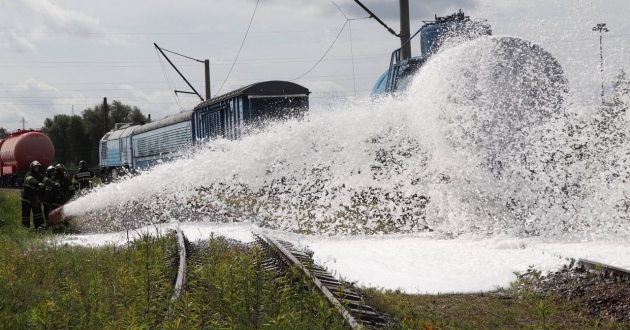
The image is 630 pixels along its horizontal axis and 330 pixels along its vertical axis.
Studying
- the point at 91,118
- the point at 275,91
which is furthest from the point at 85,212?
the point at 91,118

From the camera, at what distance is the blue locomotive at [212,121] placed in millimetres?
20312

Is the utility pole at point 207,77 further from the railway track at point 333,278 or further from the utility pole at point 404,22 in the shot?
the railway track at point 333,278

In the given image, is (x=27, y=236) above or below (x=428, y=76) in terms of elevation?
below

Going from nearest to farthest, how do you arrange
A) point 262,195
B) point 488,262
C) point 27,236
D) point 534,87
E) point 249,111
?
point 488,262 < point 534,87 < point 27,236 < point 262,195 < point 249,111

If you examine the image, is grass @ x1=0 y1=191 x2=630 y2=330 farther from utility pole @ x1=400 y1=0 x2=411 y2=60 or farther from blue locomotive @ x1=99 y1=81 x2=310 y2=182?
blue locomotive @ x1=99 y1=81 x2=310 y2=182

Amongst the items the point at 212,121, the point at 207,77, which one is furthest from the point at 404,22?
the point at 207,77

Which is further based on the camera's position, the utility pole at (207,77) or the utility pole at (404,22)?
the utility pole at (207,77)

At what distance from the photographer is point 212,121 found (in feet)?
77.4

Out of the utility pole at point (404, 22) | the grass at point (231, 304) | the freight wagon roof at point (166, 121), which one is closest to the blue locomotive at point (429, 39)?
the utility pole at point (404, 22)

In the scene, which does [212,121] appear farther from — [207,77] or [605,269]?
[605,269]

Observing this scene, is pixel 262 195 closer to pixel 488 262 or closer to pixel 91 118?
pixel 488 262

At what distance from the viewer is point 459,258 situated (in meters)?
9.02

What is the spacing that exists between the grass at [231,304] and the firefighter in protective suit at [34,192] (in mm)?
7389

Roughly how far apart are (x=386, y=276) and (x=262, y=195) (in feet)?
31.0
